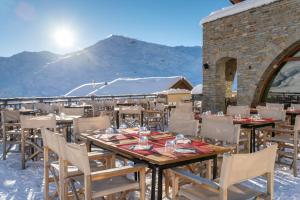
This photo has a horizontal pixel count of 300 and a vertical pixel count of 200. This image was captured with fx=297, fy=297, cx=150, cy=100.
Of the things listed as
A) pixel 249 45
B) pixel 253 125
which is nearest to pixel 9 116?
pixel 253 125

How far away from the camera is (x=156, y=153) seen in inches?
96.7

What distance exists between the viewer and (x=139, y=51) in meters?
121

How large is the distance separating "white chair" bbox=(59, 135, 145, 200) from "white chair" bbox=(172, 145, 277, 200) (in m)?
0.36

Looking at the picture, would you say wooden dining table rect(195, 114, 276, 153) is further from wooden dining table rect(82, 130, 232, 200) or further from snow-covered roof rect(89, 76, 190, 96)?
snow-covered roof rect(89, 76, 190, 96)

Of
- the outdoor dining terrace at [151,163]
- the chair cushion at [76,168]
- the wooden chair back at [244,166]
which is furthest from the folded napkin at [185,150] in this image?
the chair cushion at [76,168]

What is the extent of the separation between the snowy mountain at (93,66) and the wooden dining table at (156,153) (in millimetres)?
101706

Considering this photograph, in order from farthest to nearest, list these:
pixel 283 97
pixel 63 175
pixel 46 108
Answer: pixel 283 97 → pixel 46 108 → pixel 63 175

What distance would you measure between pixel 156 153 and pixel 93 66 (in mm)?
109751

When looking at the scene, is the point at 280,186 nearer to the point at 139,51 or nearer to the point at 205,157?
the point at 205,157

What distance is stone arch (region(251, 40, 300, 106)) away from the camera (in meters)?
7.96

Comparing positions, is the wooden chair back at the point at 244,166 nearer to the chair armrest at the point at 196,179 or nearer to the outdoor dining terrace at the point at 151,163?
the outdoor dining terrace at the point at 151,163

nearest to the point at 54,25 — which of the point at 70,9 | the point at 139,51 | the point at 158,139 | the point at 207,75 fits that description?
the point at 70,9

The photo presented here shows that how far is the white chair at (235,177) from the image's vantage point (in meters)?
1.89

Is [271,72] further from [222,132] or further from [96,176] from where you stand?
[96,176]
